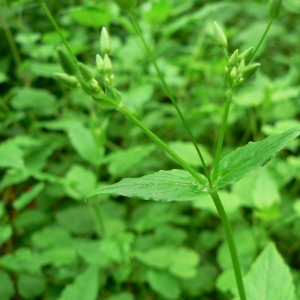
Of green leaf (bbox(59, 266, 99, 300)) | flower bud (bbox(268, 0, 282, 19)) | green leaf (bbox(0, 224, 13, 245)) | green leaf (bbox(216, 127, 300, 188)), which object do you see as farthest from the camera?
green leaf (bbox(0, 224, 13, 245))

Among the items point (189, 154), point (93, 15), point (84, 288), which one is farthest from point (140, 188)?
point (93, 15)

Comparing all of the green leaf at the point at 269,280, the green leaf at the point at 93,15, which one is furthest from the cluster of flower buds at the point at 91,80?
the green leaf at the point at 93,15

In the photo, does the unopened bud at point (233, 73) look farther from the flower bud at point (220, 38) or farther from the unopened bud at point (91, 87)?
the unopened bud at point (91, 87)

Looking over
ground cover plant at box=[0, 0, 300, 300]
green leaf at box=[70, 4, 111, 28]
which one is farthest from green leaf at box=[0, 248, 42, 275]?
green leaf at box=[70, 4, 111, 28]

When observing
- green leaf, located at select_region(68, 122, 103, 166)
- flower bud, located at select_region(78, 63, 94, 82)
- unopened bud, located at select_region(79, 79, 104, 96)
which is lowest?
green leaf, located at select_region(68, 122, 103, 166)

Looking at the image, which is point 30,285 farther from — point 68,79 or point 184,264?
point 68,79

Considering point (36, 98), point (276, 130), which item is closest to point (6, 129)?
point (36, 98)

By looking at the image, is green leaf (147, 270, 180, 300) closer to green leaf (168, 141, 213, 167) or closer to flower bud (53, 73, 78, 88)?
green leaf (168, 141, 213, 167)
